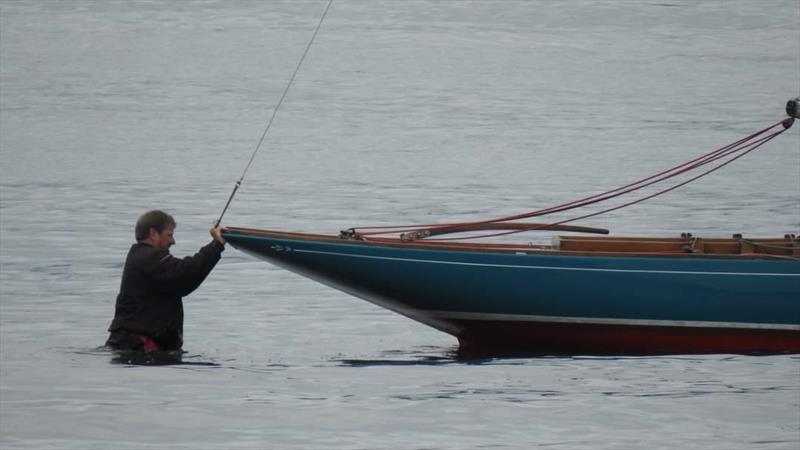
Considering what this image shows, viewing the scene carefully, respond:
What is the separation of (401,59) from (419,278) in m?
45.0

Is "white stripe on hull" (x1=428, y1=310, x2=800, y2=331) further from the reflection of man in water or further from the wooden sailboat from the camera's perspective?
the reflection of man in water

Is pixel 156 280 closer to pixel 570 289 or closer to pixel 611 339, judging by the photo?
pixel 570 289

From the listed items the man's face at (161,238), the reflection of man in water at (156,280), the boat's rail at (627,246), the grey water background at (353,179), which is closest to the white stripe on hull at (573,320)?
the grey water background at (353,179)

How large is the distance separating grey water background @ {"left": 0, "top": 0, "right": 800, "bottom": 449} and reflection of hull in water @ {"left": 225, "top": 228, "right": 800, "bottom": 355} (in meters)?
0.38

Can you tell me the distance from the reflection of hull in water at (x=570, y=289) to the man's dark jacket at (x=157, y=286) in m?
1.29

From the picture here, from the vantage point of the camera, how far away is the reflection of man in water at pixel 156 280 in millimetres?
14836

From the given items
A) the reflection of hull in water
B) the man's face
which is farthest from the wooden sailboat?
the man's face

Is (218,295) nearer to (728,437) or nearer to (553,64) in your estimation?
(728,437)

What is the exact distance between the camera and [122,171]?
37.4 metres

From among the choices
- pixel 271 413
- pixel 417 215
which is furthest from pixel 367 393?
pixel 417 215

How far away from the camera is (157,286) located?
1497 cm

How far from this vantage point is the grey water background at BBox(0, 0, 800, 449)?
46.6 feet

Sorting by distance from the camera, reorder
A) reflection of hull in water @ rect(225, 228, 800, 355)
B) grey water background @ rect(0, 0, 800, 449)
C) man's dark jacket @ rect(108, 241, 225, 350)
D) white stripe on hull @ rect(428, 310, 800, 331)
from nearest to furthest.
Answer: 1. grey water background @ rect(0, 0, 800, 449)
2. man's dark jacket @ rect(108, 241, 225, 350)
3. reflection of hull in water @ rect(225, 228, 800, 355)
4. white stripe on hull @ rect(428, 310, 800, 331)

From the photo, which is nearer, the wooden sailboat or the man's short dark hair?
the man's short dark hair
